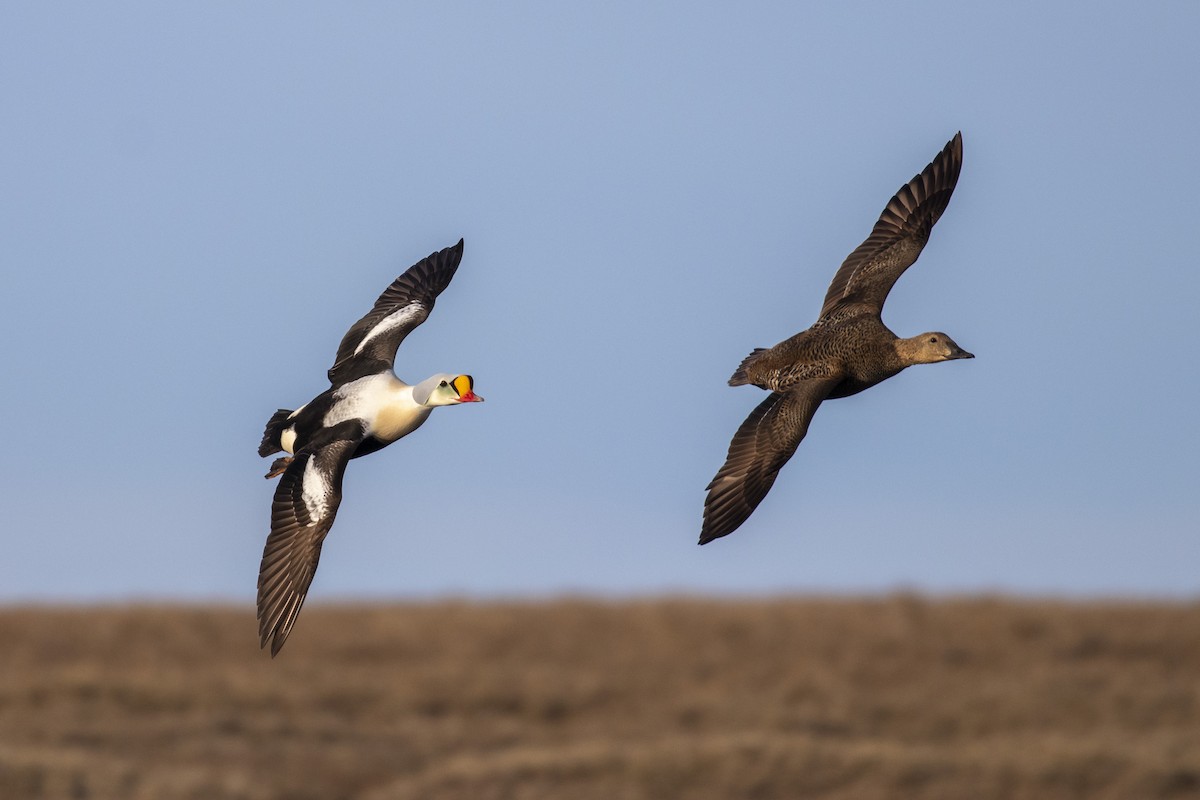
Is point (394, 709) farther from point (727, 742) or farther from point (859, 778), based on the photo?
point (859, 778)

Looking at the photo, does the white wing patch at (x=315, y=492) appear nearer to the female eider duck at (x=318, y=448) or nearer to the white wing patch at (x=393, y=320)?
the female eider duck at (x=318, y=448)

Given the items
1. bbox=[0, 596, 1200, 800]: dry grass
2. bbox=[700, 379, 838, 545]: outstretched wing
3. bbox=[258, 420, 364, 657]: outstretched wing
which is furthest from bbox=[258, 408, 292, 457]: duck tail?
bbox=[0, 596, 1200, 800]: dry grass

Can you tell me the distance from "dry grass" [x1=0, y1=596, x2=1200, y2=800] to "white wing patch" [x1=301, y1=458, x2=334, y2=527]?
24.4 m

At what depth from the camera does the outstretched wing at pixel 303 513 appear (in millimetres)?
9812

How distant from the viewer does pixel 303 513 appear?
9.93m

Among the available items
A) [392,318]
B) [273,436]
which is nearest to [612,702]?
[392,318]

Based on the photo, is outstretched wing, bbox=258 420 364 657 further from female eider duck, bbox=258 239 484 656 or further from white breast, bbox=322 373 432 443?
white breast, bbox=322 373 432 443

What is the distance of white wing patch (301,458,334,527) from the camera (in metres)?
9.83

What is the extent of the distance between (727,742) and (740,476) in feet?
88.8

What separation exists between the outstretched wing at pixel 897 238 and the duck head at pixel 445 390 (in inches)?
99.6

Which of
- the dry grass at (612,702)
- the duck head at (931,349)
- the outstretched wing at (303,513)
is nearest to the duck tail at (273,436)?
the outstretched wing at (303,513)

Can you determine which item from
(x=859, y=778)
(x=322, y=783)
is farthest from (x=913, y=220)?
(x=322, y=783)

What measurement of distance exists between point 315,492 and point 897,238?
4.58 m

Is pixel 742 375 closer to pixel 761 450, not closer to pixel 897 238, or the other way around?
pixel 761 450
